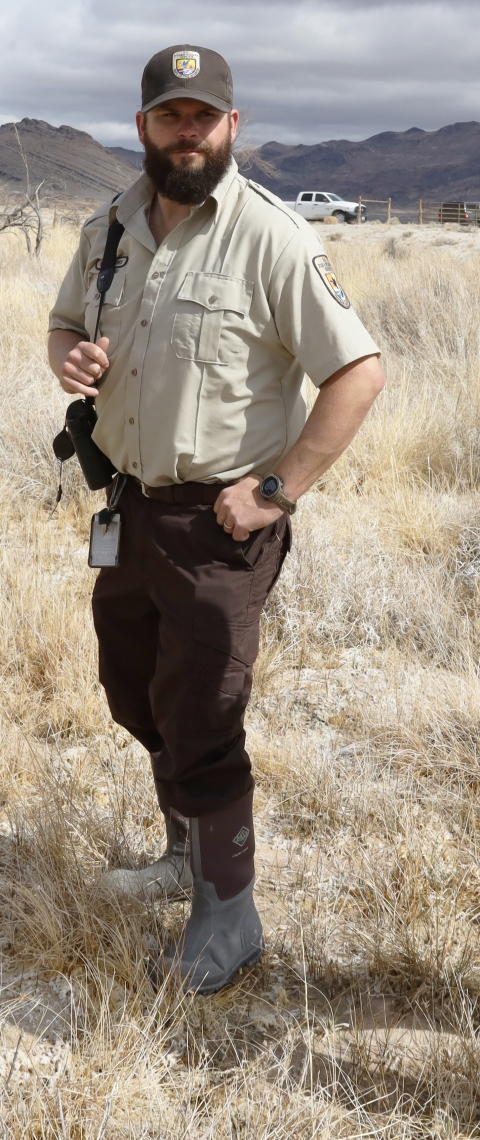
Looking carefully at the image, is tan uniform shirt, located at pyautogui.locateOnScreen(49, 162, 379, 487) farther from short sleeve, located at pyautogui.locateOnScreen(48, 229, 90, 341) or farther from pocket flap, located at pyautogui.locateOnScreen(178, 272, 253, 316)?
short sleeve, located at pyautogui.locateOnScreen(48, 229, 90, 341)

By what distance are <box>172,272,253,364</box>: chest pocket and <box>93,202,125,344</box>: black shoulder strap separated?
0.82ft

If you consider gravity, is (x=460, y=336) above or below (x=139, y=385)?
above

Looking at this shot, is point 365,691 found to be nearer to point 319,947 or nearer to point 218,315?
point 319,947

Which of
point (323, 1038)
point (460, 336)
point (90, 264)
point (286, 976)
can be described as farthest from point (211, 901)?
point (460, 336)

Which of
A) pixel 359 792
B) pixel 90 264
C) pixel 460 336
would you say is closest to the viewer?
pixel 90 264

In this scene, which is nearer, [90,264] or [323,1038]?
[323,1038]

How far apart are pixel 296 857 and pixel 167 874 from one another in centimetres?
41

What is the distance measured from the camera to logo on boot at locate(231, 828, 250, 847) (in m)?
2.31

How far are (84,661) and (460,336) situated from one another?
5.38 meters

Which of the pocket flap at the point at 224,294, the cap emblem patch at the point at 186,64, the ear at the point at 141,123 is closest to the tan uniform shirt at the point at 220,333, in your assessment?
the pocket flap at the point at 224,294

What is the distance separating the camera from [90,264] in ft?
7.47

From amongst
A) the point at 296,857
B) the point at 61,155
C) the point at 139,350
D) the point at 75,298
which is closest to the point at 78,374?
the point at 139,350

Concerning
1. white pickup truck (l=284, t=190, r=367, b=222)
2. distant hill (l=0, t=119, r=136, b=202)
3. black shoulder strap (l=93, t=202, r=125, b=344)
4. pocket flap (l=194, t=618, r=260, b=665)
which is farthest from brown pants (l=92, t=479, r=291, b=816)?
distant hill (l=0, t=119, r=136, b=202)

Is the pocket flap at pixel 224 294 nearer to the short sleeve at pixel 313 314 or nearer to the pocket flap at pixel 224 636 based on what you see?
the short sleeve at pixel 313 314
